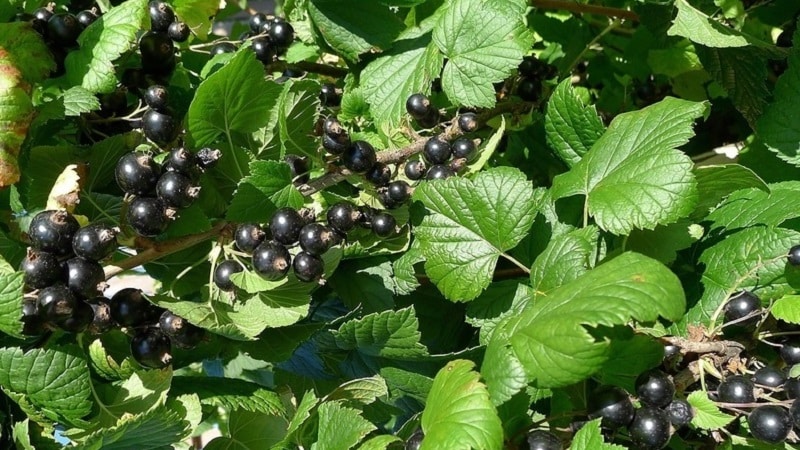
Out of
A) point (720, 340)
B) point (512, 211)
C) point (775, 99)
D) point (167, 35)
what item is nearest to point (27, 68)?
point (167, 35)

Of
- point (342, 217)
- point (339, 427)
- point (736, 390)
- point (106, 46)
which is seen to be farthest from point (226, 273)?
point (736, 390)

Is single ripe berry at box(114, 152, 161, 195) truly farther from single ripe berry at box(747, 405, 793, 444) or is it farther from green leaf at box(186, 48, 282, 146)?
single ripe berry at box(747, 405, 793, 444)

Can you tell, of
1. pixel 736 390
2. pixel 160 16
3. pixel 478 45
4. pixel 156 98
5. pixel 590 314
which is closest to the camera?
pixel 590 314

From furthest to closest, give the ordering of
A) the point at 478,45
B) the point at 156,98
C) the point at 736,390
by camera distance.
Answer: the point at 478,45 < the point at 156,98 < the point at 736,390

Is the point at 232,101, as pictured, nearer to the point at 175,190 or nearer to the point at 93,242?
the point at 175,190

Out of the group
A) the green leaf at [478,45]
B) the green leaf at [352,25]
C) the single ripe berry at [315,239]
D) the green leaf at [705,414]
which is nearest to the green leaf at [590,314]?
the green leaf at [705,414]

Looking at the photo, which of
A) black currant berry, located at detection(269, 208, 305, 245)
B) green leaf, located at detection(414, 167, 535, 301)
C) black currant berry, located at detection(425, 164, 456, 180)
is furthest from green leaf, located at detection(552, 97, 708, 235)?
black currant berry, located at detection(269, 208, 305, 245)

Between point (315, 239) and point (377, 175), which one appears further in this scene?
point (377, 175)

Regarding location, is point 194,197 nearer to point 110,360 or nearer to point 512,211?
point 110,360

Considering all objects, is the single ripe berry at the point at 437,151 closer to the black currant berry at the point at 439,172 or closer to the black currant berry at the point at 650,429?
the black currant berry at the point at 439,172
